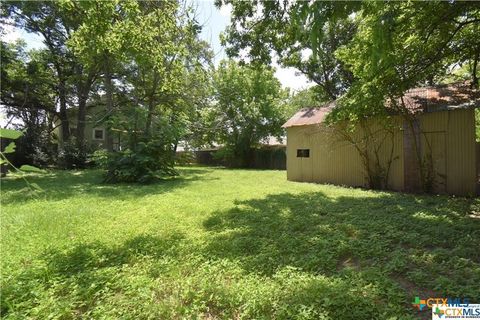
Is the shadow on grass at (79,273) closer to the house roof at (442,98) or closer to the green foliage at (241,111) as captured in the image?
the house roof at (442,98)

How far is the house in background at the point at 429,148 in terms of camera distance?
28.4ft

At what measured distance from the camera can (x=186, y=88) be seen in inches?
670

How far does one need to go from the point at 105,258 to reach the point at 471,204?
25.7 feet

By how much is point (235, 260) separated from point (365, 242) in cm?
193

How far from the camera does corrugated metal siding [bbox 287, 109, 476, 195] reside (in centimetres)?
869

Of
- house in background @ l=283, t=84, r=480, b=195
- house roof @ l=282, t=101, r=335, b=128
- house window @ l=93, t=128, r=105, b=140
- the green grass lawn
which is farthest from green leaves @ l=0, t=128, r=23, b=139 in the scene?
house window @ l=93, t=128, r=105, b=140

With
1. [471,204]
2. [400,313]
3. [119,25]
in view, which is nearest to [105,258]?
[400,313]

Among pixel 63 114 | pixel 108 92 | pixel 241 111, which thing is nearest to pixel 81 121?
pixel 63 114

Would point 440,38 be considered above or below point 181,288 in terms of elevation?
above

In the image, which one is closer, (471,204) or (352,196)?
(471,204)

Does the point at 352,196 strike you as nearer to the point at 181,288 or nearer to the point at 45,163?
the point at 181,288

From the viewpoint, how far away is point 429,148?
9289 mm

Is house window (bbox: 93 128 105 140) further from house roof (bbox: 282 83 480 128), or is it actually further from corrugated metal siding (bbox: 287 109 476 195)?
house roof (bbox: 282 83 480 128)

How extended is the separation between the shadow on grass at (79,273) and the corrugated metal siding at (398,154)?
829 centimetres
